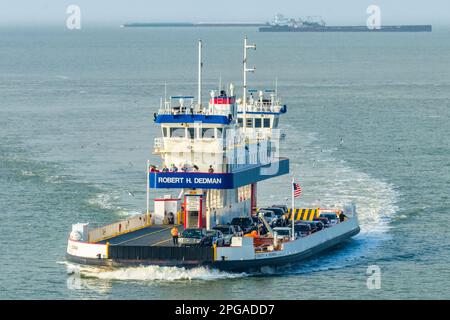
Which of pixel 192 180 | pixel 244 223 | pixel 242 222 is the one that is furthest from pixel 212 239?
pixel 242 222

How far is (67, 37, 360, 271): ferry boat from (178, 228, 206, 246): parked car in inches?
1.8

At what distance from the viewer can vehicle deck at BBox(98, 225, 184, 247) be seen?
72125 mm

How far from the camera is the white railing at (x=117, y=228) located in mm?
73000

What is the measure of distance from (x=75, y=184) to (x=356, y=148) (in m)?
31.4

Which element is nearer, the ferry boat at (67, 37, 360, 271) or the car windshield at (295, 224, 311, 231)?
the ferry boat at (67, 37, 360, 271)

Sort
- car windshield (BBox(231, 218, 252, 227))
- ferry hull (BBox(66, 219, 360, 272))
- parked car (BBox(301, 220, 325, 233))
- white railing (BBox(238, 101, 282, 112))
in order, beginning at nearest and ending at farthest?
ferry hull (BBox(66, 219, 360, 272)), car windshield (BBox(231, 218, 252, 227)), parked car (BBox(301, 220, 325, 233)), white railing (BBox(238, 101, 282, 112))

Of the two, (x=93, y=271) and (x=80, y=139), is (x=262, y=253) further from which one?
(x=80, y=139)

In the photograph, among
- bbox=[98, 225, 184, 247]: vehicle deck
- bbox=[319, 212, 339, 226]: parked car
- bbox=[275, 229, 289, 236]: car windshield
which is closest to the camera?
bbox=[98, 225, 184, 247]: vehicle deck

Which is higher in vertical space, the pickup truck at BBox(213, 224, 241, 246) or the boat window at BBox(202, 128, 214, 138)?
the boat window at BBox(202, 128, 214, 138)

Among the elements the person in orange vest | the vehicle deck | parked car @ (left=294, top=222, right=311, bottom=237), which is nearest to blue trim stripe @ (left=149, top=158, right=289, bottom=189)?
the vehicle deck

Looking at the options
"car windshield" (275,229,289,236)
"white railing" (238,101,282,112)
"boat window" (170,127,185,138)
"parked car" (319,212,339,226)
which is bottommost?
"car windshield" (275,229,289,236)

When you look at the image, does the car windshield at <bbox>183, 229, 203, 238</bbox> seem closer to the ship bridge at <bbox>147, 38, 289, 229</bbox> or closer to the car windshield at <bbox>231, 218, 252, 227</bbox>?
the ship bridge at <bbox>147, 38, 289, 229</bbox>

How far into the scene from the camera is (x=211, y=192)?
78.4 meters
